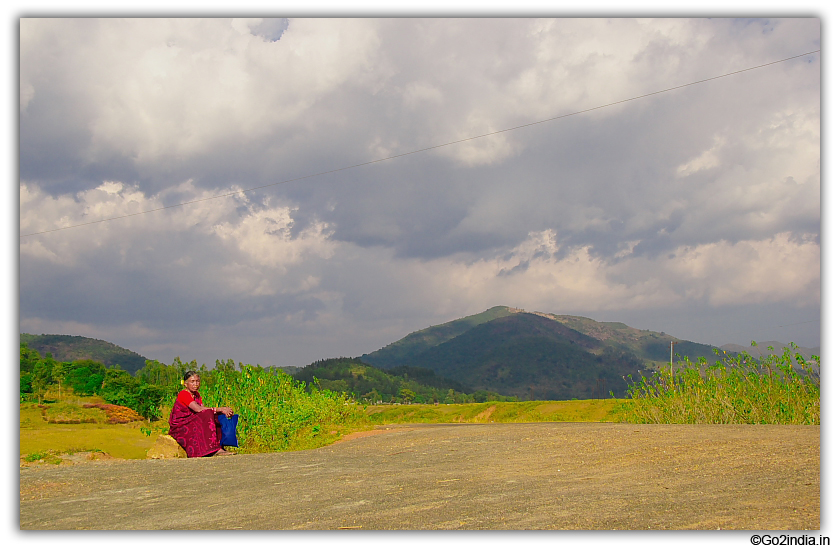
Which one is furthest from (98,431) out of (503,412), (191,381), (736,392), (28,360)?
(503,412)

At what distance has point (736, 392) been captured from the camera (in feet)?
48.5

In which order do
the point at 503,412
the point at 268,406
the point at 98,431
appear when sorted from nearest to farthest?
the point at 268,406 → the point at 98,431 → the point at 503,412

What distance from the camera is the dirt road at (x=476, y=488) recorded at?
5.04 metres

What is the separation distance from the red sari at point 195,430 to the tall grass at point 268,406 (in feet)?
3.89

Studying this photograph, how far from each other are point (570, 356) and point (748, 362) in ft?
599

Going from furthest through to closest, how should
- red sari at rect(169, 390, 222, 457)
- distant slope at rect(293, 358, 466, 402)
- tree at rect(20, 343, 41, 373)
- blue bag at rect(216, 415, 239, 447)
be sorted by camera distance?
distant slope at rect(293, 358, 466, 402) < tree at rect(20, 343, 41, 373) < blue bag at rect(216, 415, 239, 447) < red sari at rect(169, 390, 222, 457)

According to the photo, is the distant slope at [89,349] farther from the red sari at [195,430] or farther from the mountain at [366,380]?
the red sari at [195,430]

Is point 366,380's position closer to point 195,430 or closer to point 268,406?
point 268,406

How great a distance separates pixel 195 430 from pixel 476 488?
667 centimetres

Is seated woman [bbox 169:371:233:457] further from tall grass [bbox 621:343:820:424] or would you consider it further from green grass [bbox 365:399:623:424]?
green grass [bbox 365:399:623:424]

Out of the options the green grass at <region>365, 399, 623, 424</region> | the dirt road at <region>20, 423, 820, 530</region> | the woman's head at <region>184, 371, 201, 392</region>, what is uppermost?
the woman's head at <region>184, 371, 201, 392</region>

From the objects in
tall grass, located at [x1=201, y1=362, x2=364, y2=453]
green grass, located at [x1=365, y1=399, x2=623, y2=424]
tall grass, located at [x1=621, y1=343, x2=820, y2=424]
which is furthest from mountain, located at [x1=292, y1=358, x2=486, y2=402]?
tall grass, located at [x1=201, y1=362, x2=364, y2=453]

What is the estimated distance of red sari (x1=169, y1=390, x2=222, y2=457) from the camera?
434 inches

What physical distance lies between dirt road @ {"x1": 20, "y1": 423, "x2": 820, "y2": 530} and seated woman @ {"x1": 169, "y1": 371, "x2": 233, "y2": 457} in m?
1.03
